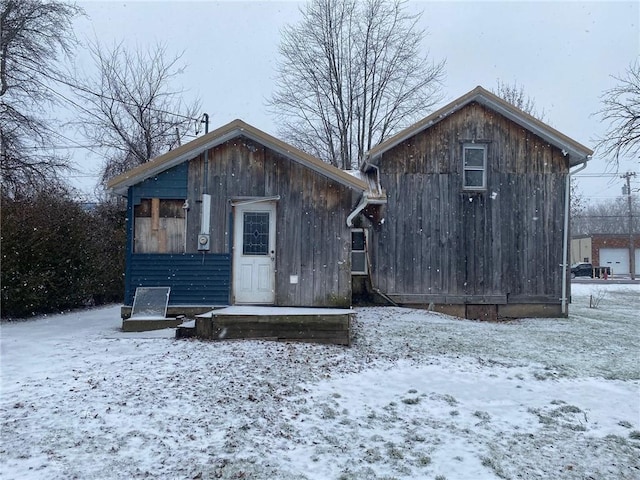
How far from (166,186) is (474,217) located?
748cm

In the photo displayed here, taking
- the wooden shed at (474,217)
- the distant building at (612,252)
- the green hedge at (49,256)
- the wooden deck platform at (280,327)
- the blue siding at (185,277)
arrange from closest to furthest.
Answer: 1. the wooden deck platform at (280,327)
2. the blue siding at (185,277)
3. the green hedge at (49,256)
4. the wooden shed at (474,217)
5. the distant building at (612,252)

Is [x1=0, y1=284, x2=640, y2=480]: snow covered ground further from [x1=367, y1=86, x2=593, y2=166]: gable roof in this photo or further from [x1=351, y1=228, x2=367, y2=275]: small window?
[x1=367, y1=86, x2=593, y2=166]: gable roof

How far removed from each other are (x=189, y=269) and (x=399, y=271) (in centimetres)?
526

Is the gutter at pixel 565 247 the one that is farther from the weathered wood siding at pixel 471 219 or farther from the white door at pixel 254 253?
the white door at pixel 254 253

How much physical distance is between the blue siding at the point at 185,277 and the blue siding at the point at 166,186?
1232 mm

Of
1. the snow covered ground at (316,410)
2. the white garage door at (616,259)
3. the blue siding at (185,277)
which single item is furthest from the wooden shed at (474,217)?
the white garage door at (616,259)

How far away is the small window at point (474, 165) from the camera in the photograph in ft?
37.8

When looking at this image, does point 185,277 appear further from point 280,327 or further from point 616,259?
point 616,259

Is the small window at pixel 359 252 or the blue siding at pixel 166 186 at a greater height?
the blue siding at pixel 166 186

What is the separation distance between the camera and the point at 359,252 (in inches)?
463

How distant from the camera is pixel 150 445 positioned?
11.6 feet

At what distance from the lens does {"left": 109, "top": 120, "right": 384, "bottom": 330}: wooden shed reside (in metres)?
9.13

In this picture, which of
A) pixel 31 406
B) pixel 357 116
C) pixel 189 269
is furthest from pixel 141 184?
pixel 357 116

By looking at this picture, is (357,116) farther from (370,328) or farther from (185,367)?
(185,367)
